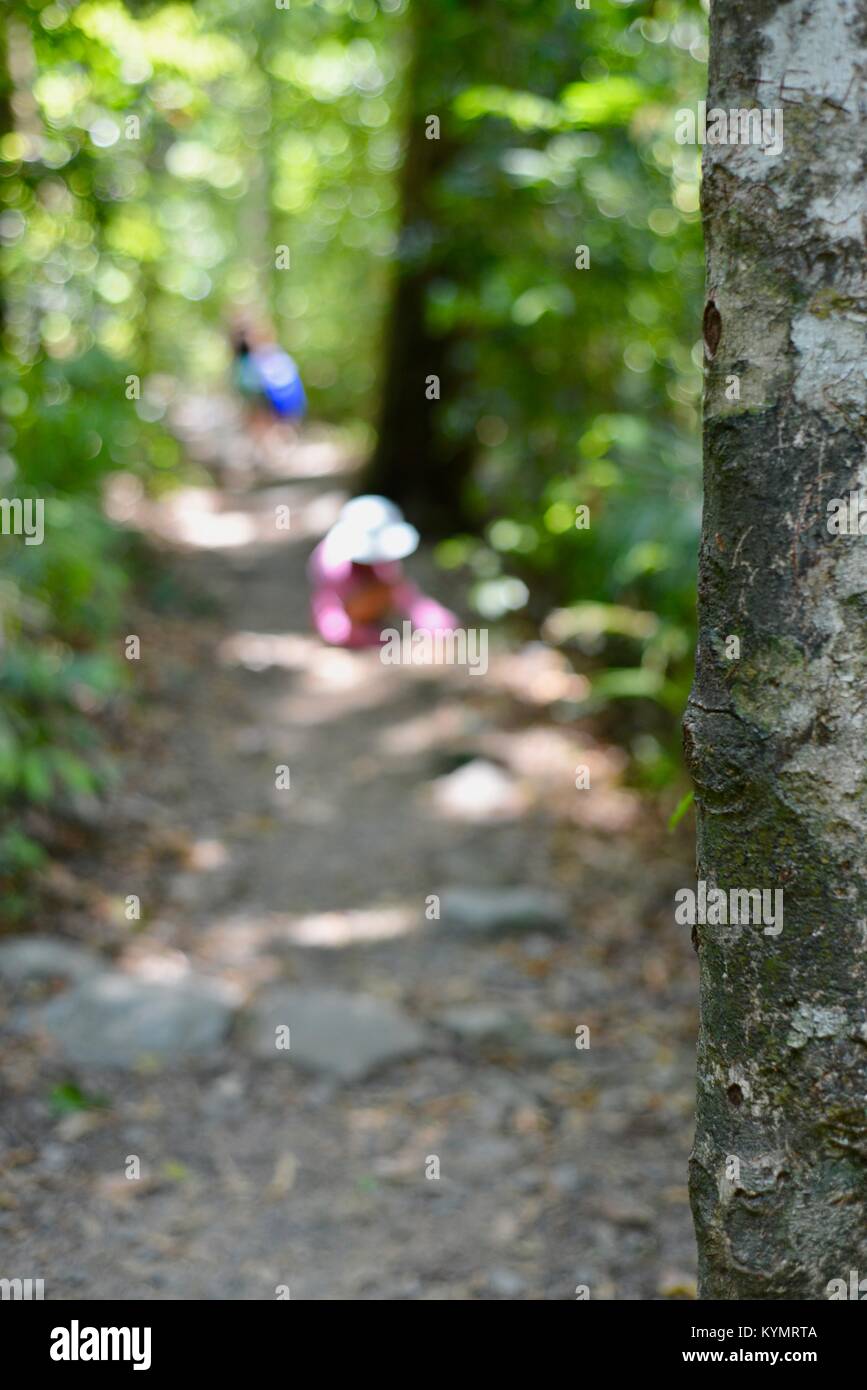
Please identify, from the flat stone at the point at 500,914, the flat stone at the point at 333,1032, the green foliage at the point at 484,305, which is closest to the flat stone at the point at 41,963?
the green foliage at the point at 484,305

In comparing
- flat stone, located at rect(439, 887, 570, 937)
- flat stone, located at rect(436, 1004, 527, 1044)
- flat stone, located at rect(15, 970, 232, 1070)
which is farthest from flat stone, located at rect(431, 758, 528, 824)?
flat stone, located at rect(15, 970, 232, 1070)

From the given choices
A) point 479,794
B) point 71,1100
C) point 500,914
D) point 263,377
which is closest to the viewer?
point 71,1100

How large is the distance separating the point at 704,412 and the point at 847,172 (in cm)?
43

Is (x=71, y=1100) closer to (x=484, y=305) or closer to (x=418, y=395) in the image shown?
(x=484, y=305)

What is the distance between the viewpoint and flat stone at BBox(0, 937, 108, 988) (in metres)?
4.48

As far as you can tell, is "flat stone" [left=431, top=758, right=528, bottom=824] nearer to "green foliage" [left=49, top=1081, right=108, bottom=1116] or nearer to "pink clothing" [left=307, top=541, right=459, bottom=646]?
"pink clothing" [left=307, top=541, right=459, bottom=646]

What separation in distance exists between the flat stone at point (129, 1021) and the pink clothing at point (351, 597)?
3958 mm

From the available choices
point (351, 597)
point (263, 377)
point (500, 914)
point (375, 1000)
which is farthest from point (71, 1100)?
point (263, 377)

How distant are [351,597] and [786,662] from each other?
6.71m

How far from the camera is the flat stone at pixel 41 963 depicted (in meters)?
4.48

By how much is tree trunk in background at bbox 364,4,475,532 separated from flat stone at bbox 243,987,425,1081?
258 inches

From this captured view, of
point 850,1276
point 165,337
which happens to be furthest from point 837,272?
point 165,337

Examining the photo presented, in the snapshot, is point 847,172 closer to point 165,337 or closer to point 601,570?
point 601,570

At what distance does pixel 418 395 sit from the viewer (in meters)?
10.8
